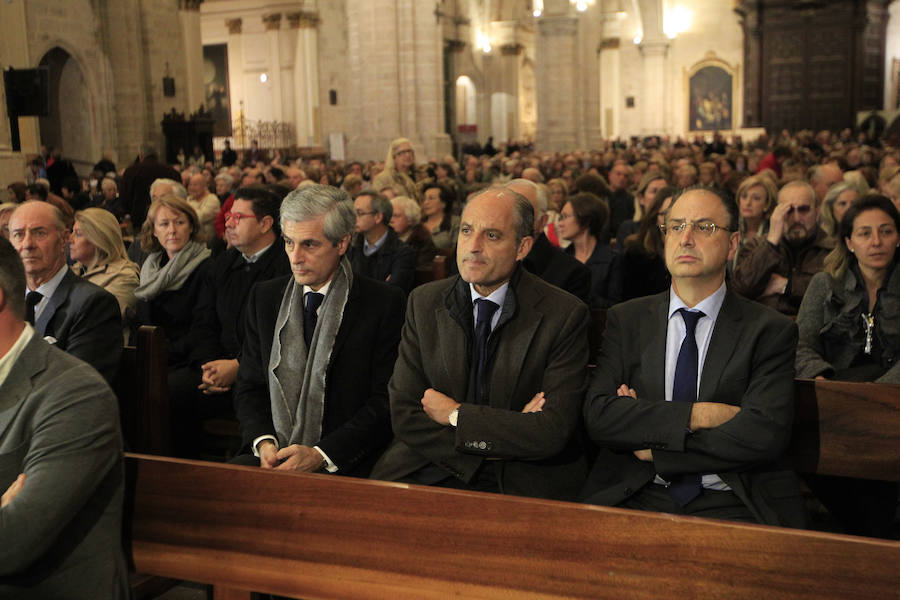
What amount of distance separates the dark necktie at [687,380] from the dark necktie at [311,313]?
1.45 metres

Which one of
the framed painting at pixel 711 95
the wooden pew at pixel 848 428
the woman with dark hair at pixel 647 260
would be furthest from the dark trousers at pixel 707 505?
the framed painting at pixel 711 95

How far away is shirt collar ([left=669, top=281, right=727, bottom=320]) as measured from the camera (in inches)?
122

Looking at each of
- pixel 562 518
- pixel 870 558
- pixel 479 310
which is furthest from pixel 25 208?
pixel 870 558

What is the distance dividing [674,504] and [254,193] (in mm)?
2926

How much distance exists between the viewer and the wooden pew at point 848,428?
3172mm

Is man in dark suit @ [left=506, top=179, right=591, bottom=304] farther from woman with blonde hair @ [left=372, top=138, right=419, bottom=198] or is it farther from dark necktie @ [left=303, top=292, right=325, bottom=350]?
woman with blonde hair @ [left=372, top=138, right=419, bottom=198]

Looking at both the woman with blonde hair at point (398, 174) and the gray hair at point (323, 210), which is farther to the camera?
the woman with blonde hair at point (398, 174)

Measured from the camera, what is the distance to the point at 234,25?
110 feet

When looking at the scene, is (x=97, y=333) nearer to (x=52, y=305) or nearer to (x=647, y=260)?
(x=52, y=305)

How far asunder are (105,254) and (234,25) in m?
30.6

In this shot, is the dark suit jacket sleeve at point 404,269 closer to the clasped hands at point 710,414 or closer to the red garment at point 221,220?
the red garment at point 221,220

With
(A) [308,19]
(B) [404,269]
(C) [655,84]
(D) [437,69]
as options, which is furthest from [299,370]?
(C) [655,84]

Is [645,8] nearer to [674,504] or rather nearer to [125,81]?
[125,81]

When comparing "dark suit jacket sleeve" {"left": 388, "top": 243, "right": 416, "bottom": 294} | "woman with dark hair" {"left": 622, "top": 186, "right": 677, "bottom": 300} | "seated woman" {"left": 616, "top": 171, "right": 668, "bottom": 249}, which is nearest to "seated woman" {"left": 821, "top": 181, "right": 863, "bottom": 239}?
"woman with dark hair" {"left": 622, "top": 186, "right": 677, "bottom": 300}
